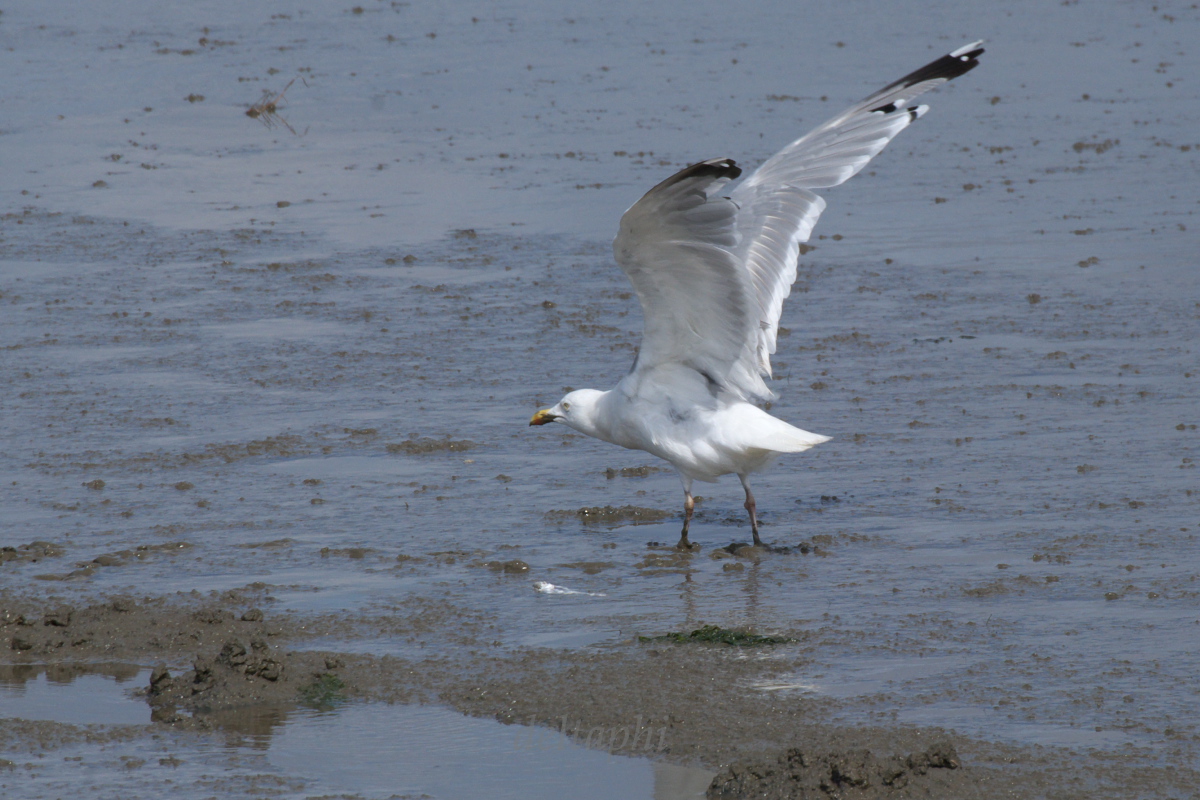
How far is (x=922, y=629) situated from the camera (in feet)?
20.9

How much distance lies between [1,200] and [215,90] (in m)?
5.80

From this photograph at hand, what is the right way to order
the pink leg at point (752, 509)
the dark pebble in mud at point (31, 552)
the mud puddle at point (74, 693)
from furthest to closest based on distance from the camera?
the pink leg at point (752, 509) < the dark pebble in mud at point (31, 552) < the mud puddle at point (74, 693)

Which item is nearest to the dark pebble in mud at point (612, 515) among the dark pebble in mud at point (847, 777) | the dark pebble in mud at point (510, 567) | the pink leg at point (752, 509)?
the pink leg at point (752, 509)

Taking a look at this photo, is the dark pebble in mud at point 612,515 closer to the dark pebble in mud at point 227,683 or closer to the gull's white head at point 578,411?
the gull's white head at point 578,411

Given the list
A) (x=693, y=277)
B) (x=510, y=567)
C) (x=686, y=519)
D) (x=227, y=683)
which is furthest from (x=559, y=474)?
(x=227, y=683)

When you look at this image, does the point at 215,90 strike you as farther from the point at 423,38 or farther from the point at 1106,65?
the point at 1106,65

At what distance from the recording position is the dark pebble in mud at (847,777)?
4.87 m

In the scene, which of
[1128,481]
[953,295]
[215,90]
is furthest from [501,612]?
[215,90]

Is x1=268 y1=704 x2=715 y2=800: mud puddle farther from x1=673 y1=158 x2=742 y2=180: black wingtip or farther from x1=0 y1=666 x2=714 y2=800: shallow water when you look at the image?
x1=673 y1=158 x2=742 y2=180: black wingtip

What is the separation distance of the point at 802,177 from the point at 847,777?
464 centimetres

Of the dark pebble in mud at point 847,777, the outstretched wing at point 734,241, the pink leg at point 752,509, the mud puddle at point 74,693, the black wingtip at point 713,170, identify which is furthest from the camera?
the pink leg at point 752,509

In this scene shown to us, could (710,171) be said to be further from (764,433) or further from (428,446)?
(428,446)

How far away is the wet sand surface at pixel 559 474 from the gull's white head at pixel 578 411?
420 mm

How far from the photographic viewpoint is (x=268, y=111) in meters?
19.8
